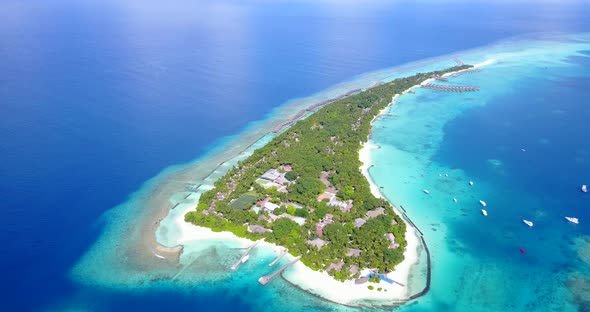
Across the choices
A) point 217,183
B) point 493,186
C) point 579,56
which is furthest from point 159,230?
point 579,56

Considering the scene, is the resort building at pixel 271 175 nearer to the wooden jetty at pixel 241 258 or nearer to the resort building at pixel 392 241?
the wooden jetty at pixel 241 258

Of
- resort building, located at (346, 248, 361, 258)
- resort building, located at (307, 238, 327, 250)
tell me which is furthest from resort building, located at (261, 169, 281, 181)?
resort building, located at (346, 248, 361, 258)

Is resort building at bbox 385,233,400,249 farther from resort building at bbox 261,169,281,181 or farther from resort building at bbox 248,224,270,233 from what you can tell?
resort building at bbox 261,169,281,181

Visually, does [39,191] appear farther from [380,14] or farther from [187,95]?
[380,14]

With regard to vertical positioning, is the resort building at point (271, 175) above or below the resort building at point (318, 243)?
above

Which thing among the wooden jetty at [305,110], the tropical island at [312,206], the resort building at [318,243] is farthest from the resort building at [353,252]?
the wooden jetty at [305,110]

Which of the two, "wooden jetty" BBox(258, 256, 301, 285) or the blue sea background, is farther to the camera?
the blue sea background

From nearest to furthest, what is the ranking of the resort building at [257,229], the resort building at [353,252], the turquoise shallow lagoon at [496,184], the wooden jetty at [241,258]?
the turquoise shallow lagoon at [496,184] → the wooden jetty at [241,258] → the resort building at [353,252] → the resort building at [257,229]
